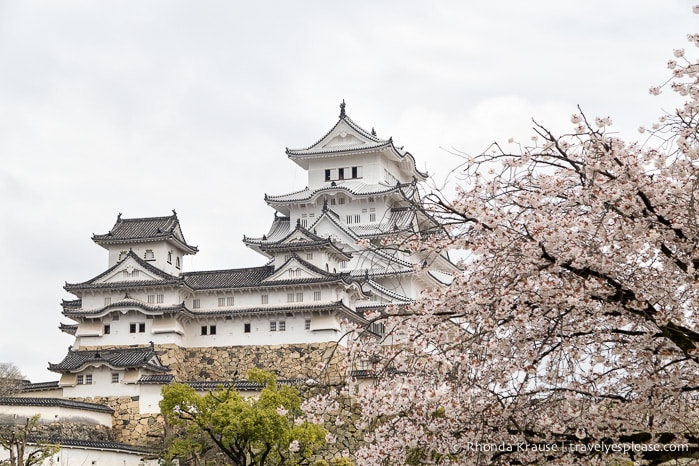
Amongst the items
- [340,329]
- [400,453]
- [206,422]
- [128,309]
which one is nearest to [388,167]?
[340,329]


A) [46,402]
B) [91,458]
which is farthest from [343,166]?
[91,458]

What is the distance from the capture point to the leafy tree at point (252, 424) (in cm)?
2491

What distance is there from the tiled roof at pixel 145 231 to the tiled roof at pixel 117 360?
583cm

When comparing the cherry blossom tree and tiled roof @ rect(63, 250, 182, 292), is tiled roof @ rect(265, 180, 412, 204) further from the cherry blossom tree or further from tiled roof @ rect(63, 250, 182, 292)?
→ the cherry blossom tree

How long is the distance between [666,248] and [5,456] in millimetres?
24784

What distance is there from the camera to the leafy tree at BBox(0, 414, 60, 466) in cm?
2498

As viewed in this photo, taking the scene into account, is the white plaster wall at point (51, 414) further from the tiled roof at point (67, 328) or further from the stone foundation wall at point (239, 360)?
the tiled roof at point (67, 328)

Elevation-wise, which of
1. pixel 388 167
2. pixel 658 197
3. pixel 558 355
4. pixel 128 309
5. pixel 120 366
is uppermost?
pixel 388 167

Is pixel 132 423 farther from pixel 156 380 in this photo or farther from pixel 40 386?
pixel 40 386

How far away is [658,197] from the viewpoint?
29.2 ft

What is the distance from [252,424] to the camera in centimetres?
2481

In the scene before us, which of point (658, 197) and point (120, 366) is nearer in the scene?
point (658, 197)

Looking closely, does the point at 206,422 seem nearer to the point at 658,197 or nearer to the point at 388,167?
the point at 658,197

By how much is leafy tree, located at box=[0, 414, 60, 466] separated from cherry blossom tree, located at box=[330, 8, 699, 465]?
58.0 ft
